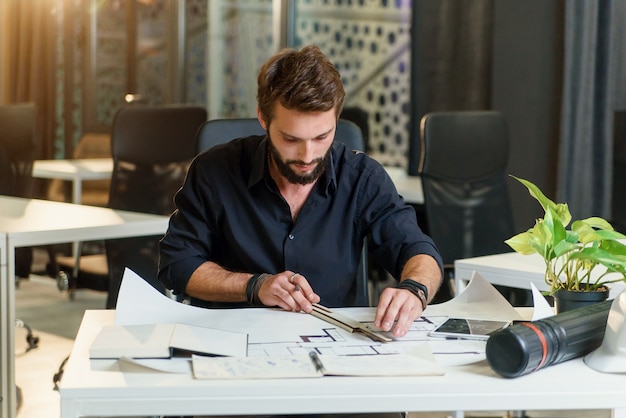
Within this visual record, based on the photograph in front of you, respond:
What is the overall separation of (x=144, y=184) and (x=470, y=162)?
4.28 ft

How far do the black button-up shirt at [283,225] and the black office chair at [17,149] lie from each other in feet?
7.53

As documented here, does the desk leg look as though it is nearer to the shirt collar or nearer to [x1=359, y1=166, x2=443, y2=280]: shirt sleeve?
the shirt collar

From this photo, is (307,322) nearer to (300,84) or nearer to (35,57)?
(300,84)

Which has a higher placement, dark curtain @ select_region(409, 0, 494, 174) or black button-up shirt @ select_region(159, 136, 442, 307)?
dark curtain @ select_region(409, 0, 494, 174)

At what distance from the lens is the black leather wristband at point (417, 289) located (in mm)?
1886

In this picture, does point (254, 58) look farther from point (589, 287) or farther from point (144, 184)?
point (589, 287)

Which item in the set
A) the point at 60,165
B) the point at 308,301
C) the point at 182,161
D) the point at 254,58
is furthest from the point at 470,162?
the point at 254,58

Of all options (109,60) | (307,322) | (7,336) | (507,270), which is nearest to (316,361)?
(307,322)

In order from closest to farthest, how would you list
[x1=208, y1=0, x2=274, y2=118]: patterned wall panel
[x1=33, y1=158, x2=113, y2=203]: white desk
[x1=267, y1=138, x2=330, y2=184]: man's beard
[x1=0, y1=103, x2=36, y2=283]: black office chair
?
[x1=267, y1=138, x2=330, y2=184]: man's beard, [x1=0, y1=103, x2=36, y2=283]: black office chair, [x1=33, y1=158, x2=113, y2=203]: white desk, [x1=208, y1=0, x2=274, y2=118]: patterned wall panel

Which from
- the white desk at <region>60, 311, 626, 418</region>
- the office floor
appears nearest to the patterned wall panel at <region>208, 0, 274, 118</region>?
the office floor

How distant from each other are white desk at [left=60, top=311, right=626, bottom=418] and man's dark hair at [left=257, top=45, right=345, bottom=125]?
0.78 metres

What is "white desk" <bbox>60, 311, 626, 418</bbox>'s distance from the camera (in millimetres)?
1395

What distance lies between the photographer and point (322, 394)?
1.41m

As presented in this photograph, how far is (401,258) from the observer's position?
7.38ft
